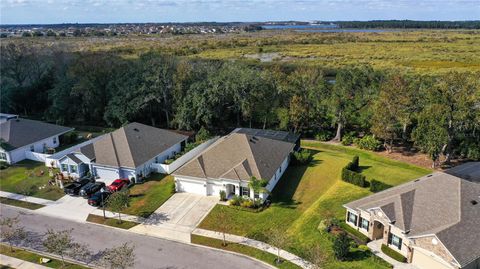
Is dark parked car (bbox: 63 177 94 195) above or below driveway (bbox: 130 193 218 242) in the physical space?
above

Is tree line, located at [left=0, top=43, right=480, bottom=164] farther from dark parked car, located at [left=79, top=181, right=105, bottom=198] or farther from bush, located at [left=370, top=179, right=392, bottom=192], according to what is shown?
dark parked car, located at [left=79, top=181, right=105, bottom=198]

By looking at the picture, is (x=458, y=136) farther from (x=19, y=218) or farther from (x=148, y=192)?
(x=19, y=218)

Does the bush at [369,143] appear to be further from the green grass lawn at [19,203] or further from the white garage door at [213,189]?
the green grass lawn at [19,203]

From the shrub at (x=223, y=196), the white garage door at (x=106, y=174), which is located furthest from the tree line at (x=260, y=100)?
the shrub at (x=223, y=196)

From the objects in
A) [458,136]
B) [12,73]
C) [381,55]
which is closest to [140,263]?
[458,136]

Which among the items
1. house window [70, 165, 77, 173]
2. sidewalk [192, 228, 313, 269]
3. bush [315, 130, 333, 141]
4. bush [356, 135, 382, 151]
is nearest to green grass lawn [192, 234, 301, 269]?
sidewalk [192, 228, 313, 269]

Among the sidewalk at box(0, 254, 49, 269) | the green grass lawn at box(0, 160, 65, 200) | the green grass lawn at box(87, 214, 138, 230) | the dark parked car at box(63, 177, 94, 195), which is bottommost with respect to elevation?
the sidewalk at box(0, 254, 49, 269)

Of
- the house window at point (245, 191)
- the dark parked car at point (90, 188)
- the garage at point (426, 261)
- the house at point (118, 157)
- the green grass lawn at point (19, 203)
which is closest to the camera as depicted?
the garage at point (426, 261)
